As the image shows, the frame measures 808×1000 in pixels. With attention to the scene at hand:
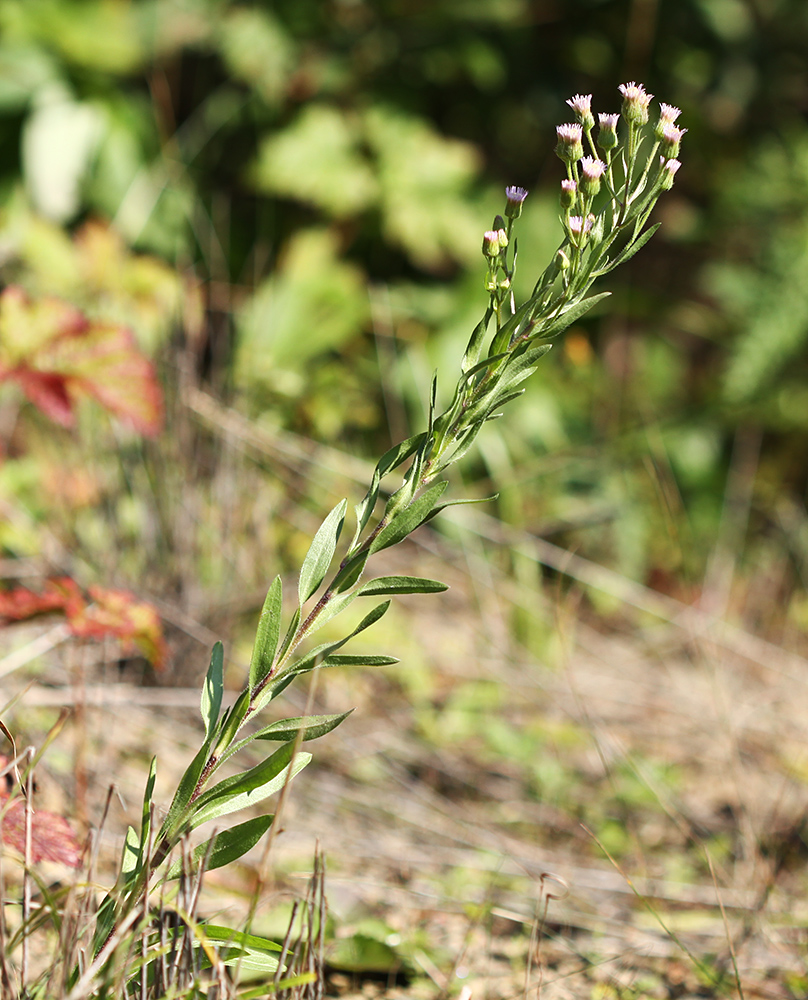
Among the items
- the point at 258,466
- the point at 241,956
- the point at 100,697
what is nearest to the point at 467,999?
the point at 241,956

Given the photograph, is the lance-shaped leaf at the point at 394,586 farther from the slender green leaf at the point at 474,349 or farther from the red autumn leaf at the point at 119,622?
the red autumn leaf at the point at 119,622

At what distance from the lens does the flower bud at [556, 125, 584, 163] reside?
2.29ft

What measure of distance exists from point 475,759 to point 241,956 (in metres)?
1.11

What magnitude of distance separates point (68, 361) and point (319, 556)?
37.5 inches

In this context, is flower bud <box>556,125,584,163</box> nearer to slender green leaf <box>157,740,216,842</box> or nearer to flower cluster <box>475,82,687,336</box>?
flower cluster <box>475,82,687,336</box>

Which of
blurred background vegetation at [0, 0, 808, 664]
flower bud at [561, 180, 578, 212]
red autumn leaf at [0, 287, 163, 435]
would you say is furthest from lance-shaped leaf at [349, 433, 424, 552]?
blurred background vegetation at [0, 0, 808, 664]

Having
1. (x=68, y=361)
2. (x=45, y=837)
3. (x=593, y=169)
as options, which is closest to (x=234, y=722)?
(x=45, y=837)

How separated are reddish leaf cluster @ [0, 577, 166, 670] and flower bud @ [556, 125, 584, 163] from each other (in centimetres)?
87

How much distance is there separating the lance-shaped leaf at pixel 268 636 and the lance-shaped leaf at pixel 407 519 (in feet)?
0.30

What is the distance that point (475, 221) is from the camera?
2.88 m

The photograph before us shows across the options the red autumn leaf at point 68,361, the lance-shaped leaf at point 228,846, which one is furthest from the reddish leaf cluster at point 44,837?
the red autumn leaf at point 68,361

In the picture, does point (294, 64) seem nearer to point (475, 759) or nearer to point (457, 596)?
point (457, 596)

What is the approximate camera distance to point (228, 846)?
738 millimetres

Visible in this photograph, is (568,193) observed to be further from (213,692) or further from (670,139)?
(213,692)
